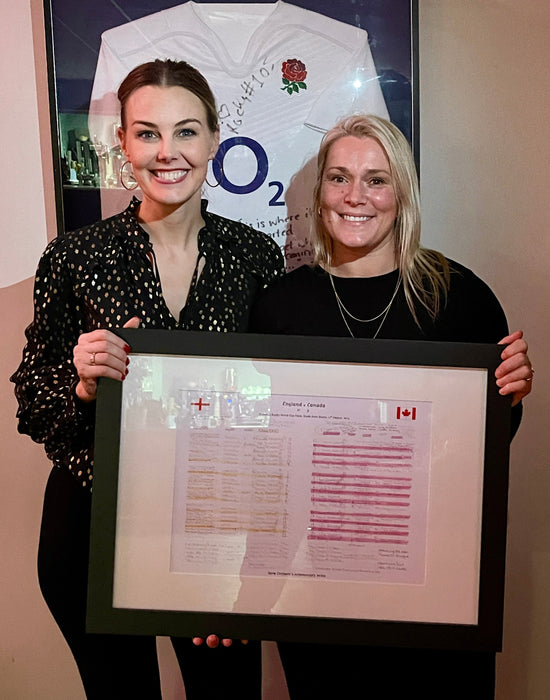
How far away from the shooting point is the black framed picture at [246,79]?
1.79 metres

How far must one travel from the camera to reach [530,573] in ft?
6.36

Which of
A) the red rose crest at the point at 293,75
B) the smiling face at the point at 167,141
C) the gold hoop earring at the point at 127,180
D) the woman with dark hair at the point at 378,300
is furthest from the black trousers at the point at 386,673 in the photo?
the red rose crest at the point at 293,75

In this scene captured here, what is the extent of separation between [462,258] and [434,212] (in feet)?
0.48

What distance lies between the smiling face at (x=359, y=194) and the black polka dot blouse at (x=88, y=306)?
26 cm

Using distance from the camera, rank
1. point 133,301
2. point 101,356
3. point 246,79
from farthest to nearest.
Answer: point 246,79, point 133,301, point 101,356

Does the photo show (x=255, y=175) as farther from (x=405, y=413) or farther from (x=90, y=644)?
(x=90, y=644)

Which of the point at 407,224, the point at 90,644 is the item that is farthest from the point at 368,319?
the point at 90,644

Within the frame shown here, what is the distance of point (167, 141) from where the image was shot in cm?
146

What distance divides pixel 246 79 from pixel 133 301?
0.74 m

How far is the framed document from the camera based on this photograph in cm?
125

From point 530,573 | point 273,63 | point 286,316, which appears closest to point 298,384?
point 286,316

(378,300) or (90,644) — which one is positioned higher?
(378,300)

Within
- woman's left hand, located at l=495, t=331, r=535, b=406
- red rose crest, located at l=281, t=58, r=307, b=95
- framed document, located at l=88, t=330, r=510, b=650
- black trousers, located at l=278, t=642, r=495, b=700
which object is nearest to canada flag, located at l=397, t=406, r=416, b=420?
framed document, located at l=88, t=330, r=510, b=650

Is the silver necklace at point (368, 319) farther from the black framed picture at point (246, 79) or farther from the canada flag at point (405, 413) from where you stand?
the black framed picture at point (246, 79)
